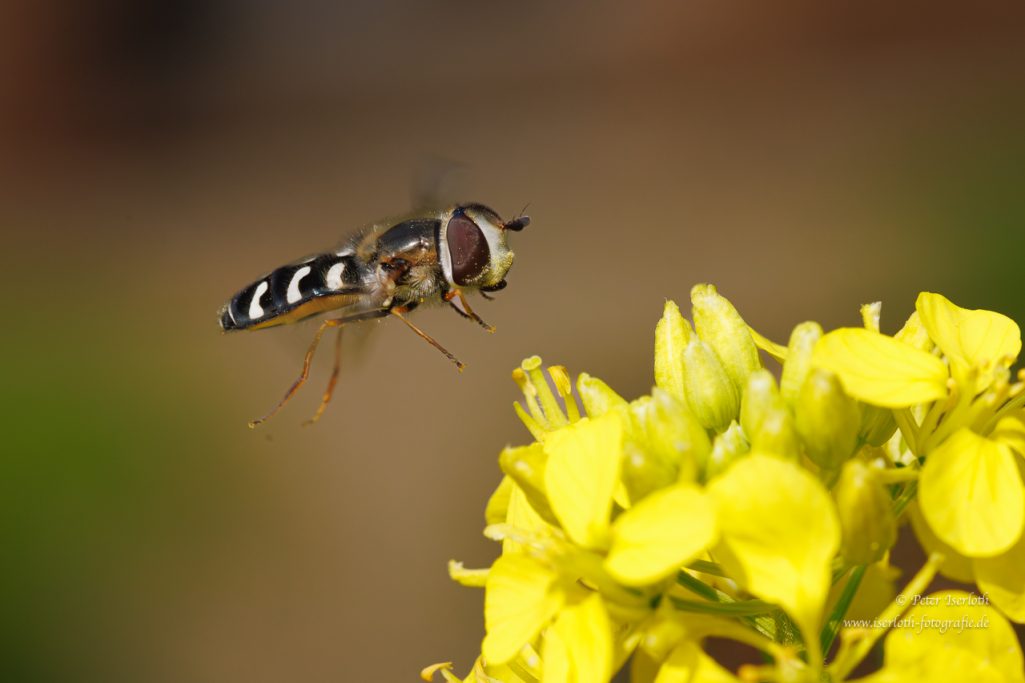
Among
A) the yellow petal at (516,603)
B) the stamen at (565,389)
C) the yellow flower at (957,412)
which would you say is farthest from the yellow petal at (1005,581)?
the stamen at (565,389)

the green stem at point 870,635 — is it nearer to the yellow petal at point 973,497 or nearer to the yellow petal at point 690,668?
the yellow petal at point 973,497

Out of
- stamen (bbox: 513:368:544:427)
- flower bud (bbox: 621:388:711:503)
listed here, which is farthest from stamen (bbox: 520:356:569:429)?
flower bud (bbox: 621:388:711:503)

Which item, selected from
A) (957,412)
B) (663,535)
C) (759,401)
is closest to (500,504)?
(759,401)

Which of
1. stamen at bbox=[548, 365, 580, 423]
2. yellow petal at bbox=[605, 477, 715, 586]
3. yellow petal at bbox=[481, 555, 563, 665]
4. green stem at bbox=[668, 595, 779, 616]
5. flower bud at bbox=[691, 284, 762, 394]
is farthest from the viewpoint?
stamen at bbox=[548, 365, 580, 423]

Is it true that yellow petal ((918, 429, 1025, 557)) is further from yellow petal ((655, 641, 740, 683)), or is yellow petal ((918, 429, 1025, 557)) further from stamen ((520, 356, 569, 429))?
stamen ((520, 356, 569, 429))

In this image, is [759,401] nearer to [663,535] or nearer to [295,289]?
[663,535]
